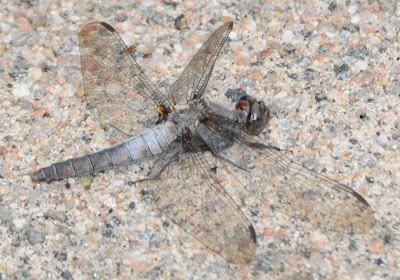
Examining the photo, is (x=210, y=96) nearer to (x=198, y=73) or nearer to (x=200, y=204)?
(x=198, y=73)

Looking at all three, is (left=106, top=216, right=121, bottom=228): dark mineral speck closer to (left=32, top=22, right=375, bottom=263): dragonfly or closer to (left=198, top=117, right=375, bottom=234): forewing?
(left=32, top=22, right=375, bottom=263): dragonfly

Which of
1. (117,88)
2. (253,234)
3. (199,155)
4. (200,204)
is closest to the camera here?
(253,234)

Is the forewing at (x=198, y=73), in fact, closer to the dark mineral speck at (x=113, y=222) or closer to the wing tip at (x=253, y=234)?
the dark mineral speck at (x=113, y=222)

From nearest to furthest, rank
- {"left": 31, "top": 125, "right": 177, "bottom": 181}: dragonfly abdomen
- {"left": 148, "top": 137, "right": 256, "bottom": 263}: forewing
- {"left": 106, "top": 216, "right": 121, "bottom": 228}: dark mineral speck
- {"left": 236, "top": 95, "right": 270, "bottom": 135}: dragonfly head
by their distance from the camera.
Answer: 1. {"left": 148, "top": 137, "right": 256, "bottom": 263}: forewing
2. {"left": 106, "top": 216, "right": 121, "bottom": 228}: dark mineral speck
3. {"left": 31, "top": 125, "right": 177, "bottom": 181}: dragonfly abdomen
4. {"left": 236, "top": 95, "right": 270, "bottom": 135}: dragonfly head

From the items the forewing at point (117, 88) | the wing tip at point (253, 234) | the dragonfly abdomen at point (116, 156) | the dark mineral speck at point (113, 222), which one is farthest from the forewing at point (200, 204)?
the forewing at point (117, 88)

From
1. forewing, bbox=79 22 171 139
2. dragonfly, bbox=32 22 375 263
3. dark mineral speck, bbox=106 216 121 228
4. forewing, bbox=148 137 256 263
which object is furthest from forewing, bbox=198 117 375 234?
dark mineral speck, bbox=106 216 121 228

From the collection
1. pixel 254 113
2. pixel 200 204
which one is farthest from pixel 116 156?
pixel 254 113

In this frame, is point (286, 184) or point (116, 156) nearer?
point (286, 184)
